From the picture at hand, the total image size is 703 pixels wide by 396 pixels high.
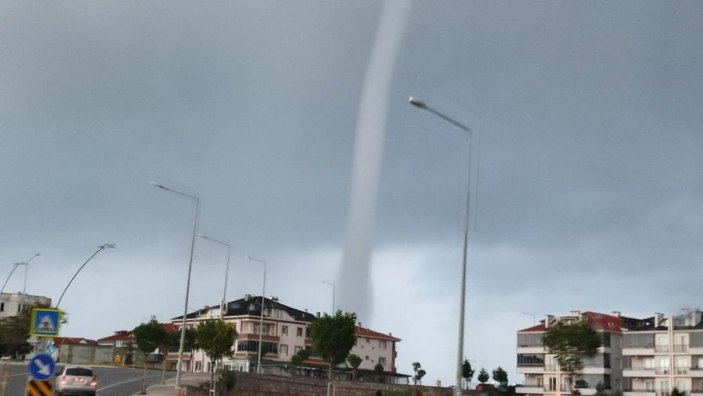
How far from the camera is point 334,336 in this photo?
324ft

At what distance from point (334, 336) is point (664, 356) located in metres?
52.3

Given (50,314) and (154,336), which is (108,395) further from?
(50,314)

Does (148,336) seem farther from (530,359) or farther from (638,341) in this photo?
(638,341)

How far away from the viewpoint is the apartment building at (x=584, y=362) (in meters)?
119

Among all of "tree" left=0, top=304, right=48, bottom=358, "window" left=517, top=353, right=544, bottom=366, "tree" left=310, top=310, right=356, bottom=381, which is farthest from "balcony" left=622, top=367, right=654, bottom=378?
"tree" left=0, top=304, right=48, bottom=358

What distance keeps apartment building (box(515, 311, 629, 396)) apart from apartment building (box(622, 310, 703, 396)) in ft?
6.60

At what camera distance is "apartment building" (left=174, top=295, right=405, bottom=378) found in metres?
146

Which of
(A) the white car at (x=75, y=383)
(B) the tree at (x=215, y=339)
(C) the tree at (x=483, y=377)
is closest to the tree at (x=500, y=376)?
(C) the tree at (x=483, y=377)

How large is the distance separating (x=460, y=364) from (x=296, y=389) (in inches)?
2538

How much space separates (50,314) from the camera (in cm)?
2723

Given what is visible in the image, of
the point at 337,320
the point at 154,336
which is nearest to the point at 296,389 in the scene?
the point at 337,320

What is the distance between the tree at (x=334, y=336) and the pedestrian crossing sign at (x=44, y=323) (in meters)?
73.0

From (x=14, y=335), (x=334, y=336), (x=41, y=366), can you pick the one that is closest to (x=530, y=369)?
(x=334, y=336)

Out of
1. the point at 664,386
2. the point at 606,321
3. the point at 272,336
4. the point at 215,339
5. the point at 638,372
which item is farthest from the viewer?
the point at 272,336
